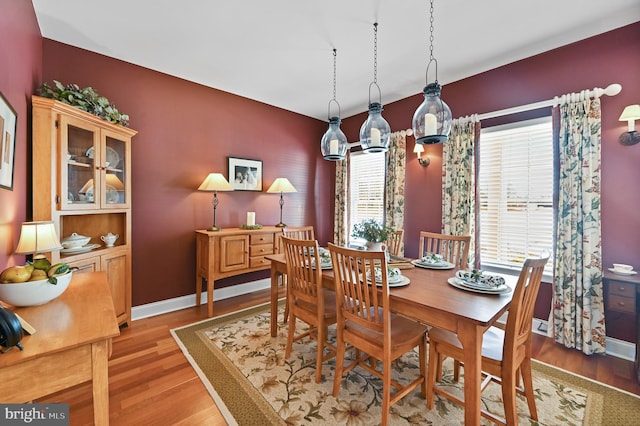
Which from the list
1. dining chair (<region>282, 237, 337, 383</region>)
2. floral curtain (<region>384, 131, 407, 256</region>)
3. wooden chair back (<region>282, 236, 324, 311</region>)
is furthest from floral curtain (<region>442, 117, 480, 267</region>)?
wooden chair back (<region>282, 236, 324, 311</region>)

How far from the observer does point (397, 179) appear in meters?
3.80

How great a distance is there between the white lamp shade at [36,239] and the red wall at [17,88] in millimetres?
82

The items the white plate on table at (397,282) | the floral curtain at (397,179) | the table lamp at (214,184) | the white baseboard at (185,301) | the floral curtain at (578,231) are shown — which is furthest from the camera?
the floral curtain at (397,179)

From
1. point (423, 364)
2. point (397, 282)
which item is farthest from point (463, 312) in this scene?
point (423, 364)

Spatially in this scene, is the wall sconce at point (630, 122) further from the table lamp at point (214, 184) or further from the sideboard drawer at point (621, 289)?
the table lamp at point (214, 184)

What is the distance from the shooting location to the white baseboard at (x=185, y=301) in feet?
10.1

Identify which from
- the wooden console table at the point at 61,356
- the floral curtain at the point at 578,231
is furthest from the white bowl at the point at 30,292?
the floral curtain at the point at 578,231

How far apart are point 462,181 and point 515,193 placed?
1.73 ft

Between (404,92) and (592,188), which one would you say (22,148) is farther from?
(592,188)

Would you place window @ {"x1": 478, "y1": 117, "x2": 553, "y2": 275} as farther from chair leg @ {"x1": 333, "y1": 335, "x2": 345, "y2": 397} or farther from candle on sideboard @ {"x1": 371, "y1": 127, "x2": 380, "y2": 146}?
chair leg @ {"x1": 333, "y1": 335, "x2": 345, "y2": 397}

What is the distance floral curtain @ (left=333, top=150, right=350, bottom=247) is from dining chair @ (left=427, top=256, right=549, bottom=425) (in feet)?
9.62

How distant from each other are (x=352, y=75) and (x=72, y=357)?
3431 millimetres

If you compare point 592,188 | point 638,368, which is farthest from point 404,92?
point 638,368

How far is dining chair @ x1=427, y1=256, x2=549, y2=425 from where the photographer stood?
1384 millimetres
